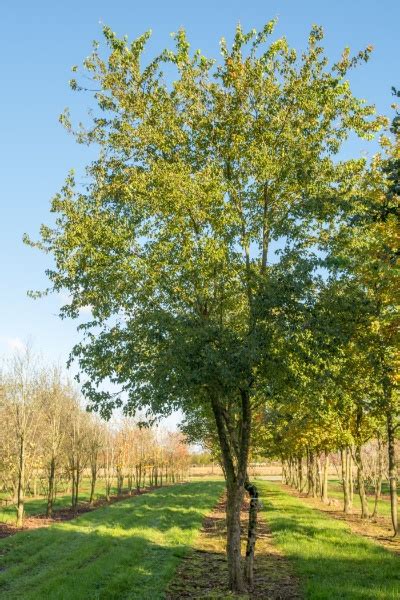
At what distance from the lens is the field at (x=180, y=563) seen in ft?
42.7

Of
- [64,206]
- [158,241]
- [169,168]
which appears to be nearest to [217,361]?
[158,241]

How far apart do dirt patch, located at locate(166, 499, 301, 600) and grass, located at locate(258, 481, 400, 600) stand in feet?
1.34

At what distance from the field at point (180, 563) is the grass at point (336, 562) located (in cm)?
3

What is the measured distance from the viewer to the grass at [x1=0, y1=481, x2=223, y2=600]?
13.2 m

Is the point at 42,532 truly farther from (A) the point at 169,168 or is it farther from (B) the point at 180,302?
(A) the point at 169,168

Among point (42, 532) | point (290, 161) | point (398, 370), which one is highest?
point (290, 161)

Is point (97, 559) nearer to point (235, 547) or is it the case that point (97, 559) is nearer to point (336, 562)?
point (235, 547)

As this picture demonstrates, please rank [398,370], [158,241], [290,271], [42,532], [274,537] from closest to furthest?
[290,271], [158,241], [398,370], [274,537], [42,532]

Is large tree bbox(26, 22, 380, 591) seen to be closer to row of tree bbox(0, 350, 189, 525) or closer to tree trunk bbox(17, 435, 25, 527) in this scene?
row of tree bbox(0, 350, 189, 525)

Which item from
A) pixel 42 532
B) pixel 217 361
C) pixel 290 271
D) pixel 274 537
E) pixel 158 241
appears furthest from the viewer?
pixel 42 532

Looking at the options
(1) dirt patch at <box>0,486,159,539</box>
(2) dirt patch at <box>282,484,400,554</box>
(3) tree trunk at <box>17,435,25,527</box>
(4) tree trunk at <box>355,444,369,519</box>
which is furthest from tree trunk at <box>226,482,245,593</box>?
(3) tree trunk at <box>17,435,25,527</box>

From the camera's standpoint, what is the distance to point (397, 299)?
1762 cm

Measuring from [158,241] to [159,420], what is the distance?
466cm

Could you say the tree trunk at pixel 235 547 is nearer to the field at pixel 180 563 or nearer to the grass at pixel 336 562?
the field at pixel 180 563
